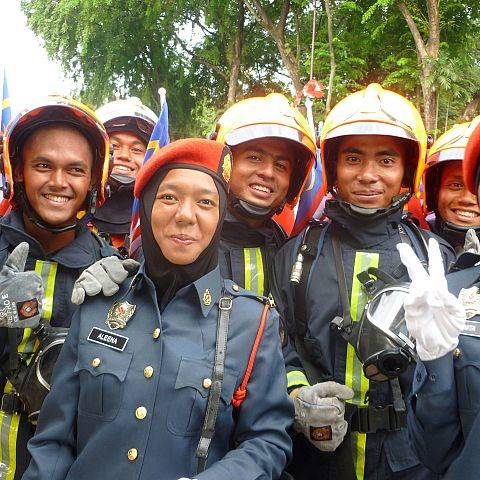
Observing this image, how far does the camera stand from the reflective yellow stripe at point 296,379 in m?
2.69

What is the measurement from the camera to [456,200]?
405 centimetres

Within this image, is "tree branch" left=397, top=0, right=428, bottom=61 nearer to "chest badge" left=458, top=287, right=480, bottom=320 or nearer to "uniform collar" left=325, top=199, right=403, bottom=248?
"uniform collar" left=325, top=199, right=403, bottom=248

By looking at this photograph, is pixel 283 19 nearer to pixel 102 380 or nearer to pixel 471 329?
pixel 471 329

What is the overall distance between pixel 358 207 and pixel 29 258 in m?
1.93

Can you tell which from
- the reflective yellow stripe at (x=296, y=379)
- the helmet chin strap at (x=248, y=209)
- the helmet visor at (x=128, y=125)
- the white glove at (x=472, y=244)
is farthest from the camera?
the helmet visor at (x=128, y=125)

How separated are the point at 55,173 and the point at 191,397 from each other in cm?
165

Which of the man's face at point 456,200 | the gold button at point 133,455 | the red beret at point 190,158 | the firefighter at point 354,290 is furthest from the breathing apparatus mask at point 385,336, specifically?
the man's face at point 456,200

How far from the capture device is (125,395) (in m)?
2.10

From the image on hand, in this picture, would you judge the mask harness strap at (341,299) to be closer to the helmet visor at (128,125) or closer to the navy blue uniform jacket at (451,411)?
the navy blue uniform jacket at (451,411)

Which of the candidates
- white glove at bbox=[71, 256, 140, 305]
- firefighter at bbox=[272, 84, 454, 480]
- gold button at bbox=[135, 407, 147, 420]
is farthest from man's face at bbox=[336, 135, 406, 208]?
gold button at bbox=[135, 407, 147, 420]

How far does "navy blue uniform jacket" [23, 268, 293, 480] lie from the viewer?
2.04 meters

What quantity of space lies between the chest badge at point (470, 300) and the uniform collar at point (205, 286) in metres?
1.03

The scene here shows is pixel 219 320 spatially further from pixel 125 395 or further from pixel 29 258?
pixel 29 258

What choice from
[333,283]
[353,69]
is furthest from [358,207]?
[353,69]
